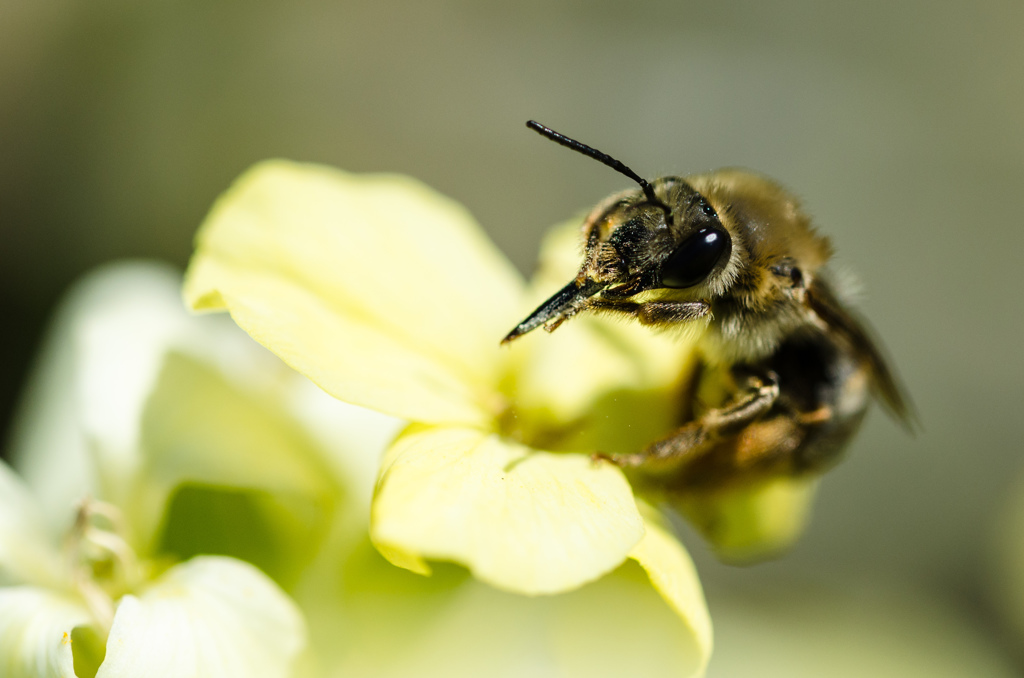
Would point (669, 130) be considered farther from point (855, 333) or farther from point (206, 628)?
point (206, 628)

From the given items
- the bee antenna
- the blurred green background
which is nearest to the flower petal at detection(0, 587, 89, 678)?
the bee antenna

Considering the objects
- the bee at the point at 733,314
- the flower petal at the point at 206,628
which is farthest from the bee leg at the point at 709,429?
the flower petal at the point at 206,628

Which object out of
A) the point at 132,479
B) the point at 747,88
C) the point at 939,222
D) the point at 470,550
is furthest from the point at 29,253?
the point at 939,222

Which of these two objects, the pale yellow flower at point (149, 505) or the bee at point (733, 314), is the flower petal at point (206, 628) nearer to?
the pale yellow flower at point (149, 505)

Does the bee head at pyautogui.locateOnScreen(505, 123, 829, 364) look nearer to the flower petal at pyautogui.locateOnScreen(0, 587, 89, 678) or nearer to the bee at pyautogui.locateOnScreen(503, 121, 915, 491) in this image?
the bee at pyautogui.locateOnScreen(503, 121, 915, 491)

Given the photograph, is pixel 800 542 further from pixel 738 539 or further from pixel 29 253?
pixel 29 253
